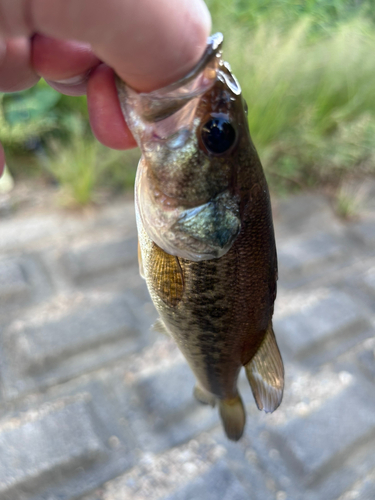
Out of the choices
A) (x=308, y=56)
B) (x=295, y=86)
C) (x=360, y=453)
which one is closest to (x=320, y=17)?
(x=308, y=56)

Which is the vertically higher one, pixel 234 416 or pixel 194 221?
pixel 194 221

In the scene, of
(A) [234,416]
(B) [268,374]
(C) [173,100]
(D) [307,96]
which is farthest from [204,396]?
(D) [307,96]

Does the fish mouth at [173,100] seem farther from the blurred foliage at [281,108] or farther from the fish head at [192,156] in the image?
the blurred foliage at [281,108]

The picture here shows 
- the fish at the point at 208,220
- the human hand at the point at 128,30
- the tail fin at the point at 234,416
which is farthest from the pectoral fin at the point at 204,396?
the human hand at the point at 128,30

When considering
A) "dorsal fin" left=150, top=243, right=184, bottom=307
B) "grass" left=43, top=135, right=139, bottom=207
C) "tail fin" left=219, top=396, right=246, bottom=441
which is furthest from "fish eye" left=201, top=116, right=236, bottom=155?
"grass" left=43, top=135, right=139, bottom=207

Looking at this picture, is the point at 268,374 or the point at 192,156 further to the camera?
the point at 268,374

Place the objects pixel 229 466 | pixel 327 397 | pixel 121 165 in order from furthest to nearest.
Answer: pixel 121 165, pixel 327 397, pixel 229 466

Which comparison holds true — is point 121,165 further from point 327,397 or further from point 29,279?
point 327,397

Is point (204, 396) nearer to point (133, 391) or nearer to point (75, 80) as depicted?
point (133, 391)
